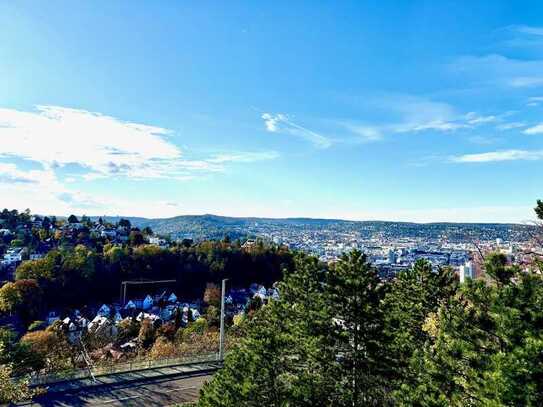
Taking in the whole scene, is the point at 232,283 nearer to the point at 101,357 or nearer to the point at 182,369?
the point at 101,357

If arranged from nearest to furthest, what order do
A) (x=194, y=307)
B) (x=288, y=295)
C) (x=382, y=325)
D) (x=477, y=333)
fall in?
1. (x=477, y=333)
2. (x=382, y=325)
3. (x=288, y=295)
4. (x=194, y=307)

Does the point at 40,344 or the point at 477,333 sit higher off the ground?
the point at 477,333

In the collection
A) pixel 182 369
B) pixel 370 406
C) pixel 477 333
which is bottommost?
pixel 182 369

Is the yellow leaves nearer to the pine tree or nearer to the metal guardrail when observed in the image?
the pine tree

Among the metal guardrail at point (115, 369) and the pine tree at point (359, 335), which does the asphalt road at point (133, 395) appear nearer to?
the metal guardrail at point (115, 369)

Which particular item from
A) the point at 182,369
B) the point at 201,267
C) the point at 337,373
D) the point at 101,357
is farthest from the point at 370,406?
the point at 201,267
